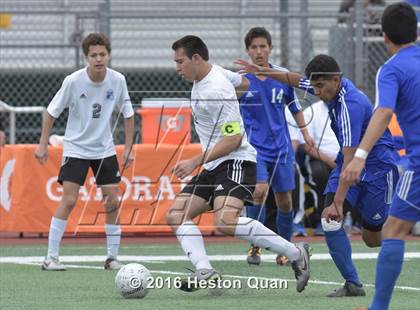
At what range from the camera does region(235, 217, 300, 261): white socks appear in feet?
27.3

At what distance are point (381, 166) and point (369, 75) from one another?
7732 mm

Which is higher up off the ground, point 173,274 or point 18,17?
point 18,17

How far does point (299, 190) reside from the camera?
1446 cm

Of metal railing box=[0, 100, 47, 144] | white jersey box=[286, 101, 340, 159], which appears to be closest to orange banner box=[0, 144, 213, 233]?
metal railing box=[0, 100, 47, 144]

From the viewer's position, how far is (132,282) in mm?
8078

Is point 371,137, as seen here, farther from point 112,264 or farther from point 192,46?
point 112,264

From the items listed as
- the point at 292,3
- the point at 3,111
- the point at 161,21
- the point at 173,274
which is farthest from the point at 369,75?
the point at 173,274

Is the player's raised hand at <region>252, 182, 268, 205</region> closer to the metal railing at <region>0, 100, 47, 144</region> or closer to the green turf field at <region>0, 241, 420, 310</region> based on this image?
the green turf field at <region>0, 241, 420, 310</region>

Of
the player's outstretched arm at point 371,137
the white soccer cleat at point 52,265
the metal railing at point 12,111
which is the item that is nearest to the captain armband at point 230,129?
the player's outstretched arm at point 371,137

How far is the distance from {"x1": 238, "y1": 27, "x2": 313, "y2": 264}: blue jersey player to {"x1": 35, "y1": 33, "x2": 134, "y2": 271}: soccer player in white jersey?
121 centimetres

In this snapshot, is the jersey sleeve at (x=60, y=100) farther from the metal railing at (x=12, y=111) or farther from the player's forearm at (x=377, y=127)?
the player's forearm at (x=377, y=127)

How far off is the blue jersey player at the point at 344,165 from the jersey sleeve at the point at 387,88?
1437mm

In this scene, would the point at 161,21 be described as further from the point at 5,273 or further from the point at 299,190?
the point at 5,273

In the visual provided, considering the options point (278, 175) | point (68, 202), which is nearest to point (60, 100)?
point (68, 202)
